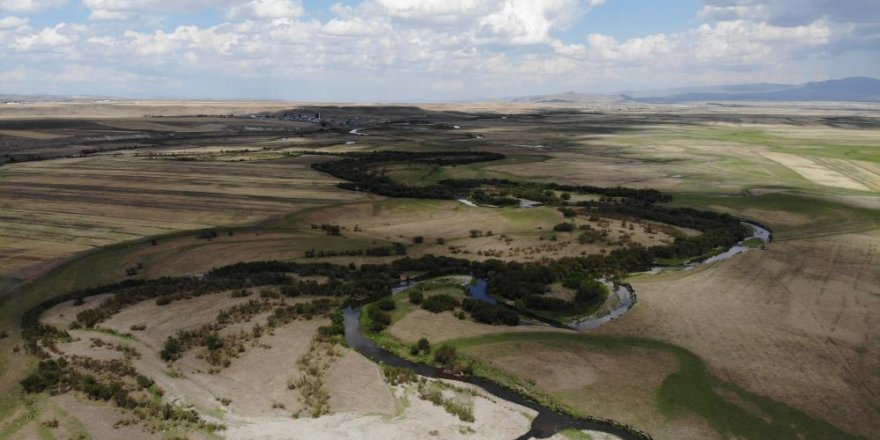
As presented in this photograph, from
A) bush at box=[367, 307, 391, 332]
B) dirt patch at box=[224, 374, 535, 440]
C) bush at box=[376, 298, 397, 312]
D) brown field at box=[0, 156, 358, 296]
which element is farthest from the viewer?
brown field at box=[0, 156, 358, 296]

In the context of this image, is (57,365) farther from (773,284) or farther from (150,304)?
(773,284)

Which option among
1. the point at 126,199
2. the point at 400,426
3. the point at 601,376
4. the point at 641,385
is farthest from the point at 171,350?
the point at 126,199

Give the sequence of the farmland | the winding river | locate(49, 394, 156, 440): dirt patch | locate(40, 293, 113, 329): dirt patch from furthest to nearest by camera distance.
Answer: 1. locate(40, 293, 113, 329): dirt patch
2. the farmland
3. the winding river
4. locate(49, 394, 156, 440): dirt patch

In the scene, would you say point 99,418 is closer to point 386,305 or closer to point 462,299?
point 386,305

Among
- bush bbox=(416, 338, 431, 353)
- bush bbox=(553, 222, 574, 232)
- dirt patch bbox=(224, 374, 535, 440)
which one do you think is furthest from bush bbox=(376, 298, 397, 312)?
bush bbox=(553, 222, 574, 232)

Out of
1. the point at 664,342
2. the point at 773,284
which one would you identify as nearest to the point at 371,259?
the point at 664,342

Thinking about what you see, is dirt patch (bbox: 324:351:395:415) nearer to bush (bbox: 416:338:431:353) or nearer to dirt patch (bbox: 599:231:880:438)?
bush (bbox: 416:338:431:353)
